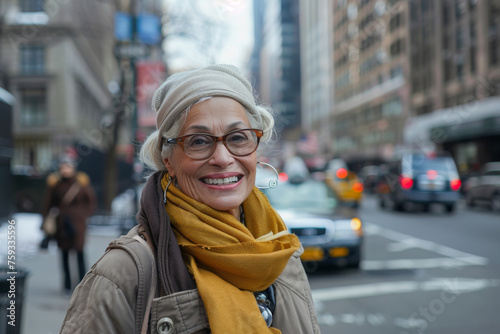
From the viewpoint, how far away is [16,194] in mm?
15805

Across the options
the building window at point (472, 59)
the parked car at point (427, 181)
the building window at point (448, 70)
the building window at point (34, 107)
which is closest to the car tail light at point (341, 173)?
the parked car at point (427, 181)

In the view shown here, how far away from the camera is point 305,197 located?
9.28 m

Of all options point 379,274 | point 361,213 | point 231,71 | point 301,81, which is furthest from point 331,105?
point 231,71

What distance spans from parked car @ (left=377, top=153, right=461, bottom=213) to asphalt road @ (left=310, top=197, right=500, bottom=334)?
4.65 meters

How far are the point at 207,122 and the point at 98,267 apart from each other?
0.59 meters

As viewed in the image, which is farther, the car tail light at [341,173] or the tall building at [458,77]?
the tall building at [458,77]

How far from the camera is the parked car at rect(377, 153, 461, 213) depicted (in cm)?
1750

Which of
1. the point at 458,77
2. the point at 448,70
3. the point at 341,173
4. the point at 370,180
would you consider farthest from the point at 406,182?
the point at 448,70

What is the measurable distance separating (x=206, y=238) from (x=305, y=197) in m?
7.78

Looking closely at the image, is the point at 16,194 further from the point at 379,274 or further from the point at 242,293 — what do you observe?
the point at 242,293

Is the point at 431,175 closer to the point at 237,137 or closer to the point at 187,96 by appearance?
the point at 237,137

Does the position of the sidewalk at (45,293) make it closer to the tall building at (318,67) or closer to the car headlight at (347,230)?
the car headlight at (347,230)

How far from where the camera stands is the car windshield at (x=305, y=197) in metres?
8.82

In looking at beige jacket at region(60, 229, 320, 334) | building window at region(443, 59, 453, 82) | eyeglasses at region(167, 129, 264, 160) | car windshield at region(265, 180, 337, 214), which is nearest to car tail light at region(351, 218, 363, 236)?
car windshield at region(265, 180, 337, 214)
